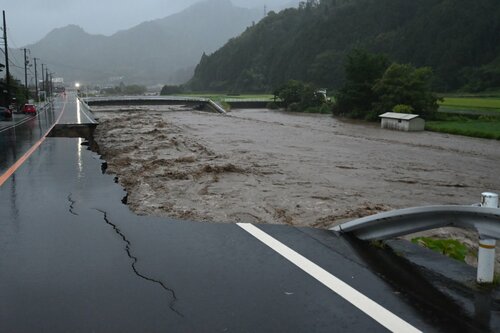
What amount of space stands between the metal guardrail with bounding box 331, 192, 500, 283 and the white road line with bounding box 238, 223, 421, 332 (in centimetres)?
109

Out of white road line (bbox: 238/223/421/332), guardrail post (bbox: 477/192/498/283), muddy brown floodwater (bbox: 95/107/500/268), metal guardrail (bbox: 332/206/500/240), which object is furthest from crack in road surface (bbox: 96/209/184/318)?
guardrail post (bbox: 477/192/498/283)

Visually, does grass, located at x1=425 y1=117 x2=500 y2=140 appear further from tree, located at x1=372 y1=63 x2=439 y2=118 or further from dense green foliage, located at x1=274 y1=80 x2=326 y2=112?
dense green foliage, located at x1=274 y1=80 x2=326 y2=112

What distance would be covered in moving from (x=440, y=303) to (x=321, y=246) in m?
1.84

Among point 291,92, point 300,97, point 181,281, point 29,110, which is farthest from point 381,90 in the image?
point 181,281

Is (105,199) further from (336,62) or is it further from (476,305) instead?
(336,62)

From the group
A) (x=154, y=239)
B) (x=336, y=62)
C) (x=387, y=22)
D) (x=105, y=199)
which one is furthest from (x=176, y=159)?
(x=387, y=22)

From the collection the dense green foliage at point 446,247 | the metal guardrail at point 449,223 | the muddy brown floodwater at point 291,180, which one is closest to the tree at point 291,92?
the muddy brown floodwater at point 291,180

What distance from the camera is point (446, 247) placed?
6656 mm

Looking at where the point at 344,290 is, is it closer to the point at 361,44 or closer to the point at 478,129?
the point at 478,129

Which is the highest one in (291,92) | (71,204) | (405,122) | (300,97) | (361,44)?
(361,44)

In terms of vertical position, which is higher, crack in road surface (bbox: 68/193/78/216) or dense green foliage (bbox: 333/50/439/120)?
dense green foliage (bbox: 333/50/439/120)

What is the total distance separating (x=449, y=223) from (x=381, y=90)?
184 ft

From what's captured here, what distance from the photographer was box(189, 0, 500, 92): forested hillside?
102125 mm

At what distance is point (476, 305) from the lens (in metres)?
4.04
